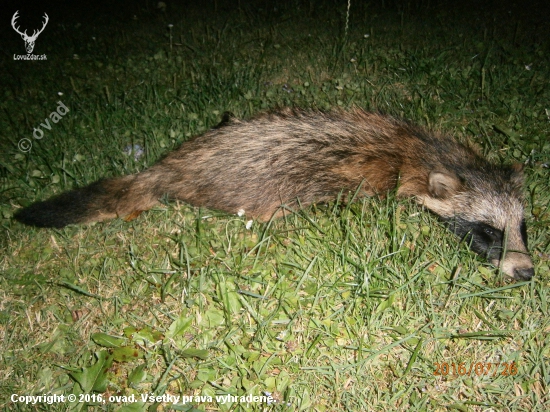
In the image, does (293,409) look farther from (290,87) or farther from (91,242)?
(290,87)

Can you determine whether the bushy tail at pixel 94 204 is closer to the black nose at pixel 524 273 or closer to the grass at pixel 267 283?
the grass at pixel 267 283

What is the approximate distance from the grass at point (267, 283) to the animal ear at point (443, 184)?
0.84 feet

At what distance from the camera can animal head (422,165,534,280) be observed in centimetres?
318

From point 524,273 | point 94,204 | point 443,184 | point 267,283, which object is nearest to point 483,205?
point 443,184

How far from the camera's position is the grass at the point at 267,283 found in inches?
96.5

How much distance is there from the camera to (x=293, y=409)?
7.66ft

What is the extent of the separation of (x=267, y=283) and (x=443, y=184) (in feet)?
5.57

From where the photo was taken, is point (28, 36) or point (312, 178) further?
point (28, 36)

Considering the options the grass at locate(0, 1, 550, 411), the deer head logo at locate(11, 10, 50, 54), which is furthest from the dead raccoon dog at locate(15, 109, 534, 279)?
the deer head logo at locate(11, 10, 50, 54)

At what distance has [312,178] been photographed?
348cm

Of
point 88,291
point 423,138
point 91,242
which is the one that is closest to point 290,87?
point 423,138

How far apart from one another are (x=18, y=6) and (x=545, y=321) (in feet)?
37.1
